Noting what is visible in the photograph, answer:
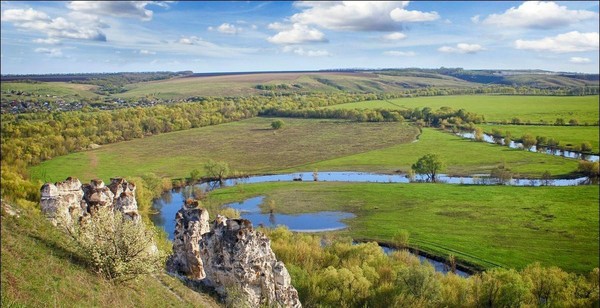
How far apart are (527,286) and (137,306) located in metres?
36.7

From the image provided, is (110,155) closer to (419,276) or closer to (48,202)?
(48,202)

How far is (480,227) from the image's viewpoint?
72.8m

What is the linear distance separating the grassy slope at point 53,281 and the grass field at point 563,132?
450 feet

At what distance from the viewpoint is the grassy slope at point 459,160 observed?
110 m

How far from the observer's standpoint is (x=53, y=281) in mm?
21969

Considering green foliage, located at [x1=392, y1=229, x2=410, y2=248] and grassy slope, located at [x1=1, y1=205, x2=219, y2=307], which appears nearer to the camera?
grassy slope, located at [x1=1, y1=205, x2=219, y2=307]

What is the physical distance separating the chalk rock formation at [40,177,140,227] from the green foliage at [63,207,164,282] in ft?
15.2

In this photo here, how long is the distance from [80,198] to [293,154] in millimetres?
94784

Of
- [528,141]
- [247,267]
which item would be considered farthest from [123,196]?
[528,141]

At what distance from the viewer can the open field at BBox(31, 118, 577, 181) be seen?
106 meters

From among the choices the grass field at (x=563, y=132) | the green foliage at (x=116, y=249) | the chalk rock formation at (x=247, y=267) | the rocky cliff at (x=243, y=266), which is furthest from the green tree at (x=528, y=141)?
the green foliage at (x=116, y=249)

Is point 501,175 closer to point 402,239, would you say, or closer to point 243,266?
point 402,239

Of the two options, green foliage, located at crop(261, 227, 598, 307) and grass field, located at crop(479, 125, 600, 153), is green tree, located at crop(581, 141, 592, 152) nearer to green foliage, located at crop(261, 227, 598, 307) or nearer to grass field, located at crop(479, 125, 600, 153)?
grass field, located at crop(479, 125, 600, 153)

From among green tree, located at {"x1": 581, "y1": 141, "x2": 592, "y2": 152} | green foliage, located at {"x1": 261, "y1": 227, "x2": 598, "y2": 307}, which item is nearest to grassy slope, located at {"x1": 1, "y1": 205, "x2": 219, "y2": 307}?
green foliage, located at {"x1": 261, "y1": 227, "x2": 598, "y2": 307}
